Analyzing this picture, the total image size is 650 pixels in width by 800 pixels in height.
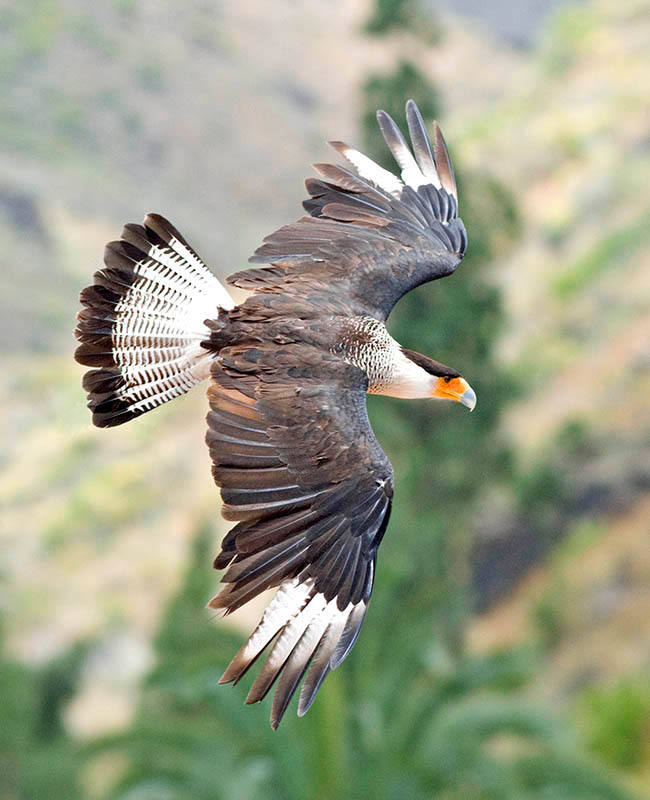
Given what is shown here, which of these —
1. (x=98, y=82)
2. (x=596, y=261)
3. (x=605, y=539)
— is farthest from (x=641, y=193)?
A: (x=98, y=82)

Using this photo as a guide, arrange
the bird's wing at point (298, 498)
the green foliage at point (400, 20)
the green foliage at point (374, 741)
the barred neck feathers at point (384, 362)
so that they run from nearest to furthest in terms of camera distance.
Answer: the bird's wing at point (298, 498) → the barred neck feathers at point (384, 362) → the green foliage at point (374, 741) → the green foliage at point (400, 20)

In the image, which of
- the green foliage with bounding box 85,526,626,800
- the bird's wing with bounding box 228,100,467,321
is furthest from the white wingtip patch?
the green foliage with bounding box 85,526,626,800

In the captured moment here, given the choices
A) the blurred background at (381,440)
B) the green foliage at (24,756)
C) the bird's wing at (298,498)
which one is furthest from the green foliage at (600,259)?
the bird's wing at (298,498)

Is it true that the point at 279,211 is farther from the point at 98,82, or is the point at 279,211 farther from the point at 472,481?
the point at 472,481

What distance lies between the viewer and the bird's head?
636 cm

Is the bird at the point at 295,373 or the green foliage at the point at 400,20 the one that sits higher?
the green foliage at the point at 400,20

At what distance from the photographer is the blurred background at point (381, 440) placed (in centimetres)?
1149

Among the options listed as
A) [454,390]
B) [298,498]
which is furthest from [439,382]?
[298,498]

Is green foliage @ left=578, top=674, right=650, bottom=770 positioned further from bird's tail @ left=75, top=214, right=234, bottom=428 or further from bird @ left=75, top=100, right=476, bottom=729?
bird's tail @ left=75, top=214, right=234, bottom=428

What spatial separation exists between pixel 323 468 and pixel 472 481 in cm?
1625

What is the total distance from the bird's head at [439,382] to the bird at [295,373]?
Result: 0.01 metres

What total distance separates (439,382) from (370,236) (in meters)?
1.00

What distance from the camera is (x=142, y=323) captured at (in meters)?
6.51

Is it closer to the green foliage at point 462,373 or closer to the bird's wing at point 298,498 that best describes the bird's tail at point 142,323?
the bird's wing at point 298,498
